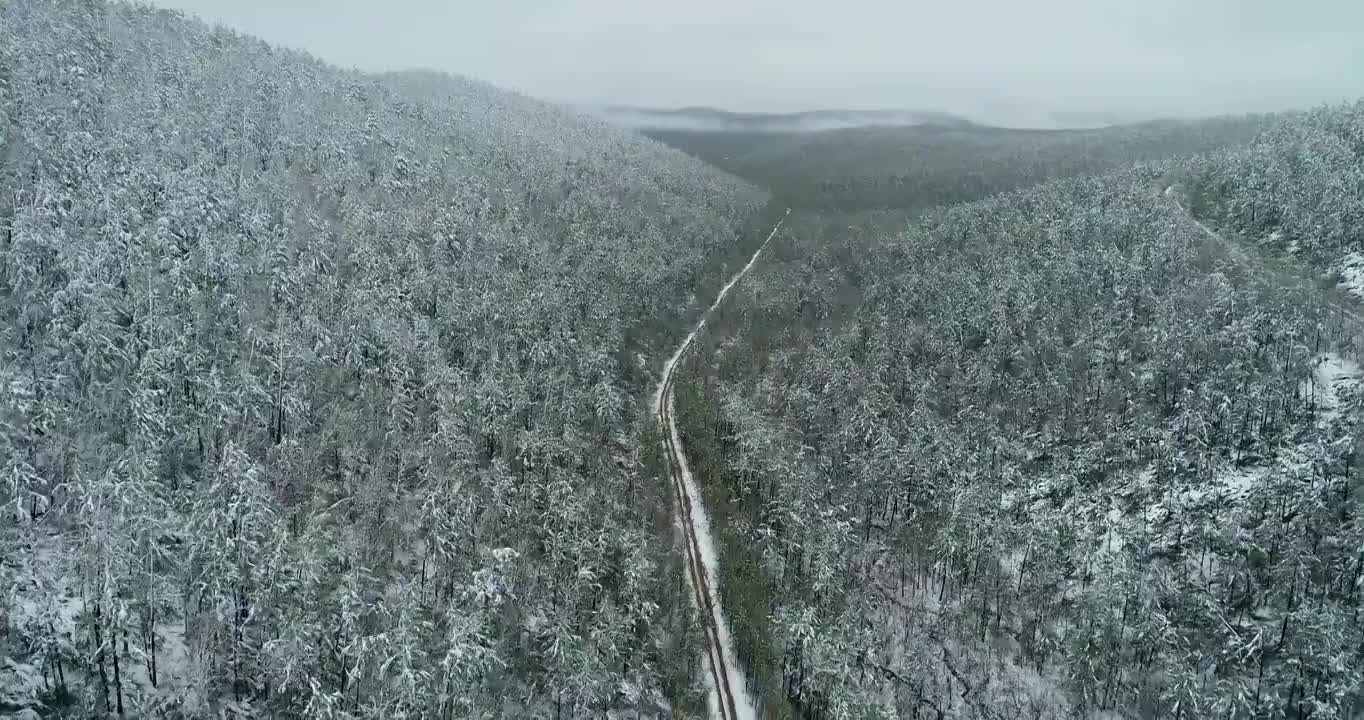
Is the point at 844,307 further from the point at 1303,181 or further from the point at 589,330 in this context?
the point at 1303,181

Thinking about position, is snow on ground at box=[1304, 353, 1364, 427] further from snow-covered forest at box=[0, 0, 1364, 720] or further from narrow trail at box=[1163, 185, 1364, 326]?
narrow trail at box=[1163, 185, 1364, 326]

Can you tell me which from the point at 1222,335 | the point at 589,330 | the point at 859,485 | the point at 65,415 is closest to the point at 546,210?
the point at 589,330

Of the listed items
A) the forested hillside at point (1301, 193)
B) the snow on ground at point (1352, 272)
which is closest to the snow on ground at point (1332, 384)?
the snow on ground at point (1352, 272)

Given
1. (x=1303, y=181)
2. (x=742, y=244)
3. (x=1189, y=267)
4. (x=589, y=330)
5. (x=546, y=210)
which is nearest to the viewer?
(x=1189, y=267)

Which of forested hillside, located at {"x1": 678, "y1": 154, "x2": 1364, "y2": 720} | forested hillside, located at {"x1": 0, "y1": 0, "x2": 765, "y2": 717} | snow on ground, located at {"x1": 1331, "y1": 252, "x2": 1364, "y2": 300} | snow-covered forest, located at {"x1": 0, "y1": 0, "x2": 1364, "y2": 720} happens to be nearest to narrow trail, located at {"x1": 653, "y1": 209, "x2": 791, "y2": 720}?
snow-covered forest, located at {"x1": 0, "y1": 0, "x2": 1364, "y2": 720}

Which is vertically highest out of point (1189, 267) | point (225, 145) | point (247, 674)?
point (225, 145)

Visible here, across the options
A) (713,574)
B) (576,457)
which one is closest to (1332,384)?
(713,574)

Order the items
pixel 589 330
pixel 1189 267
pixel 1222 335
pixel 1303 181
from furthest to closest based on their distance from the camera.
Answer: pixel 1303 181
pixel 589 330
pixel 1189 267
pixel 1222 335

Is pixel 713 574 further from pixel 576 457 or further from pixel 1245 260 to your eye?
pixel 1245 260
